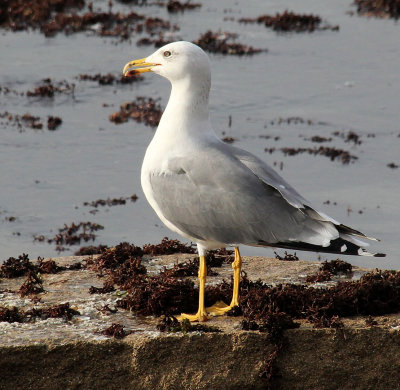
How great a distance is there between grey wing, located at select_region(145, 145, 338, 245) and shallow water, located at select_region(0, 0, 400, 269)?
4120mm

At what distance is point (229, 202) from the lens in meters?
7.04

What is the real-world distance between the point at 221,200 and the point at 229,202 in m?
0.06

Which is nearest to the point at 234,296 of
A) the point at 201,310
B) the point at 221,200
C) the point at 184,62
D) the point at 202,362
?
the point at 201,310

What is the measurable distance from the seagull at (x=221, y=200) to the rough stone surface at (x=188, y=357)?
1.42ft

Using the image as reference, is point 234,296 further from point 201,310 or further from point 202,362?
point 202,362

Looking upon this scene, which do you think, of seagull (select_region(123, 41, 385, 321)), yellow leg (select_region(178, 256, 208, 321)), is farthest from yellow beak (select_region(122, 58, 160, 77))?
yellow leg (select_region(178, 256, 208, 321))

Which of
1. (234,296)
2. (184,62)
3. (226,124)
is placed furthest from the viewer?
(226,124)

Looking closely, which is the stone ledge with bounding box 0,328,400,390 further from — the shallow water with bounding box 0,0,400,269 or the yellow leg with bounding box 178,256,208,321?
the shallow water with bounding box 0,0,400,269

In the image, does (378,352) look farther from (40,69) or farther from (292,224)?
(40,69)

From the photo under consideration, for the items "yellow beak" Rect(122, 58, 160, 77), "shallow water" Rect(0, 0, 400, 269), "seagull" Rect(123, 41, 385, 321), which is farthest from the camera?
"shallow water" Rect(0, 0, 400, 269)

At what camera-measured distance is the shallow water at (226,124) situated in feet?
40.4

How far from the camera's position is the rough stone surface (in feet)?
21.9

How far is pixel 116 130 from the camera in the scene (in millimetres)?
16047

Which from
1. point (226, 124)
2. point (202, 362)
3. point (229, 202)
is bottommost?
point (226, 124)
